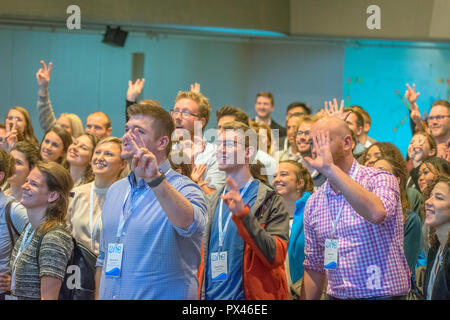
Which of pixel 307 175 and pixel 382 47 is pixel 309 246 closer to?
pixel 307 175

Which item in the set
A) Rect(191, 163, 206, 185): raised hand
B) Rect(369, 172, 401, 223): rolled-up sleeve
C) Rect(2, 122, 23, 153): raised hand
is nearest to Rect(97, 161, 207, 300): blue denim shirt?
Rect(369, 172, 401, 223): rolled-up sleeve

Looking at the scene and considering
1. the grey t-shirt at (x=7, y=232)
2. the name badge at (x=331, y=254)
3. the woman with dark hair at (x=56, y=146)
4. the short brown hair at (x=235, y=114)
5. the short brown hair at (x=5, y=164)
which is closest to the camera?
the name badge at (x=331, y=254)

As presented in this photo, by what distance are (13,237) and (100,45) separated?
16.2 ft

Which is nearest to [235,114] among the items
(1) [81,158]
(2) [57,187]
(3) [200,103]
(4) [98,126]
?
(3) [200,103]

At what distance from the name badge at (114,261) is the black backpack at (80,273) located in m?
0.55

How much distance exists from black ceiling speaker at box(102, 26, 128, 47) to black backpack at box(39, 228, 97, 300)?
524cm

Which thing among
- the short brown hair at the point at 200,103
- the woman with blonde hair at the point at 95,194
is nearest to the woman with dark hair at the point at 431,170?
the short brown hair at the point at 200,103

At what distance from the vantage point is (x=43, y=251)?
3.27 meters

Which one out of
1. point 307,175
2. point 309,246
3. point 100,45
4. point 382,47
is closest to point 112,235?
point 309,246

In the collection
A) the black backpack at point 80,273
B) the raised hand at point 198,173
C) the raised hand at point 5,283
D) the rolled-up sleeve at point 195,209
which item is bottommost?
the raised hand at point 5,283

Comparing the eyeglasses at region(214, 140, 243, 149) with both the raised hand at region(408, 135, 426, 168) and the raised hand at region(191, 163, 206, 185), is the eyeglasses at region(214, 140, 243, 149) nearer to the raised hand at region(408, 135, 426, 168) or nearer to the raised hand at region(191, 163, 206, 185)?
the raised hand at region(191, 163, 206, 185)

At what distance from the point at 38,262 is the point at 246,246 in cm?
105

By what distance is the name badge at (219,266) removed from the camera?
3.36 meters

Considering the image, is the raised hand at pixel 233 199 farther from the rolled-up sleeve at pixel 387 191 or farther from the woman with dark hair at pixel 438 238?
the woman with dark hair at pixel 438 238
